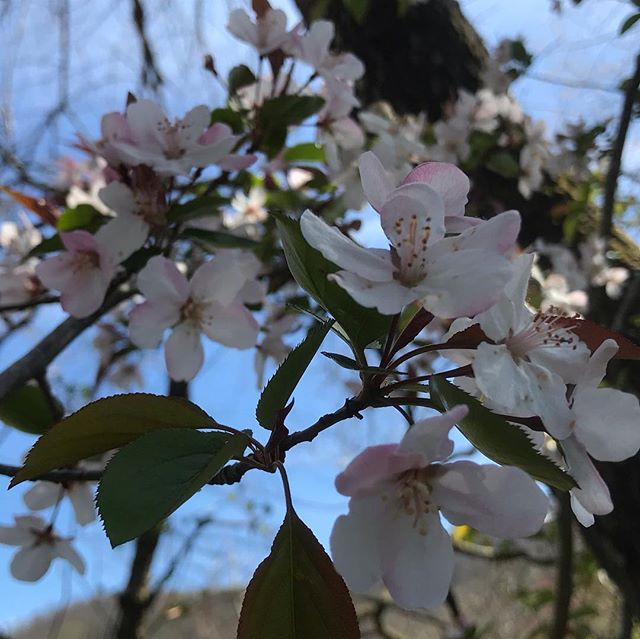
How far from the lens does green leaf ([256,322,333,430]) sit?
1.42 feet

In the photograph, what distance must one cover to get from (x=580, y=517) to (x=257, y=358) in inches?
27.2

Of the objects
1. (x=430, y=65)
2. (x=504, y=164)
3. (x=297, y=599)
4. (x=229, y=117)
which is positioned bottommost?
(x=297, y=599)

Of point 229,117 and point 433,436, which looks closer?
point 433,436

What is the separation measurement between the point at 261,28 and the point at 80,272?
0.46 meters

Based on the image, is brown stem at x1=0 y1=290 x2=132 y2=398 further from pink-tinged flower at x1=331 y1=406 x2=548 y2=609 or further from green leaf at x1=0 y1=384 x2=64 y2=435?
pink-tinged flower at x1=331 y1=406 x2=548 y2=609

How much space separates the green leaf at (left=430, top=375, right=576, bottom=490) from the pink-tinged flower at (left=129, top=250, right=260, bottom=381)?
430 mm

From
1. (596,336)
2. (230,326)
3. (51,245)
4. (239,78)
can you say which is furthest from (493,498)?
(239,78)

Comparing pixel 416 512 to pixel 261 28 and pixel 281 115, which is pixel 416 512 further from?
pixel 261 28

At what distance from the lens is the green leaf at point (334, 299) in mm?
429

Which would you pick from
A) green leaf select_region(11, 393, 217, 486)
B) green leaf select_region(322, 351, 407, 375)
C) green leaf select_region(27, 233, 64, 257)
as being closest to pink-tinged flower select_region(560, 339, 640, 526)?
green leaf select_region(322, 351, 407, 375)

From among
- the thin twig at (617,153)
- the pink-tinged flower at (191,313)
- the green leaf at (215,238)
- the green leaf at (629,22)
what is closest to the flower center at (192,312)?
the pink-tinged flower at (191,313)

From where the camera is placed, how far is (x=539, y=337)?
420 millimetres

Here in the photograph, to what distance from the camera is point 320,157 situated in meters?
1.18

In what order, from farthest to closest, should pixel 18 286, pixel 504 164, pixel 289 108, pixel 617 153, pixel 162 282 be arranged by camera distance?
pixel 504 164 < pixel 617 153 < pixel 18 286 < pixel 289 108 < pixel 162 282
